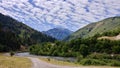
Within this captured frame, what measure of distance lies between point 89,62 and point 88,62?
2.76ft

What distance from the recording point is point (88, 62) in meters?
109

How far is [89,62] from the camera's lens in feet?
360

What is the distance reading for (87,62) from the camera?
109 meters

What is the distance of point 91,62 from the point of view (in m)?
111

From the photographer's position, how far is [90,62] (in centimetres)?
11062

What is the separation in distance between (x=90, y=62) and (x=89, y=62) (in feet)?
3.52

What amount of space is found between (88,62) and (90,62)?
1.91 meters

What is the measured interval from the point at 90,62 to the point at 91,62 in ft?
1.34

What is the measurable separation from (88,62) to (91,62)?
2.10m
